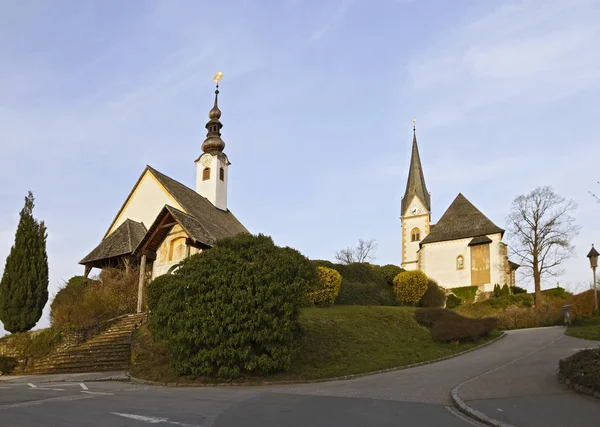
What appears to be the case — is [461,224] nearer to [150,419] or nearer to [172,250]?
[172,250]

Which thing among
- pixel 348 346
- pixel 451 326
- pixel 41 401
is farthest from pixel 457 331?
pixel 41 401

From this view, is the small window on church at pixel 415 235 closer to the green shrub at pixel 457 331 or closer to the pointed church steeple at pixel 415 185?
the pointed church steeple at pixel 415 185

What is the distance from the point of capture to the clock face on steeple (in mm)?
65875

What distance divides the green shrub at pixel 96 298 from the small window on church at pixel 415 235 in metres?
44.0

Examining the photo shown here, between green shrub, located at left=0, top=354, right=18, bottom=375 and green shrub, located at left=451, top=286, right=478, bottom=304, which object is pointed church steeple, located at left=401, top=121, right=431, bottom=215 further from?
green shrub, located at left=0, top=354, right=18, bottom=375

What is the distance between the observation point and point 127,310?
25.2 metres

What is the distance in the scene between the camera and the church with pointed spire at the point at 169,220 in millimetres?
26375

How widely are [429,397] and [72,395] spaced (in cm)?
755

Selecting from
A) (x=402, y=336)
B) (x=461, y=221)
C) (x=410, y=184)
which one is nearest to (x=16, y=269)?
(x=402, y=336)

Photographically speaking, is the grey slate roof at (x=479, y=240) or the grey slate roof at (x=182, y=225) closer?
the grey slate roof at (x=182, y=225)

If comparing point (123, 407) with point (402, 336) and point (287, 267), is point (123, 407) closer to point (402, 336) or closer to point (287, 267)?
point (287, 267)

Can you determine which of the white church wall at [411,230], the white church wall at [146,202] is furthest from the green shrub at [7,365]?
the white church wall at [411,230]

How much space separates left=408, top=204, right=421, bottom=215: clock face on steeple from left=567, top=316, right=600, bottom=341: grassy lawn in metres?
41.2

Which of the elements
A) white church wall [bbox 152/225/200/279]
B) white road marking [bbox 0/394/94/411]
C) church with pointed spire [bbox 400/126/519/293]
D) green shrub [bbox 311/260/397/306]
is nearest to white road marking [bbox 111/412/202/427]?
white road marking [bbox 0/394/94/411]
